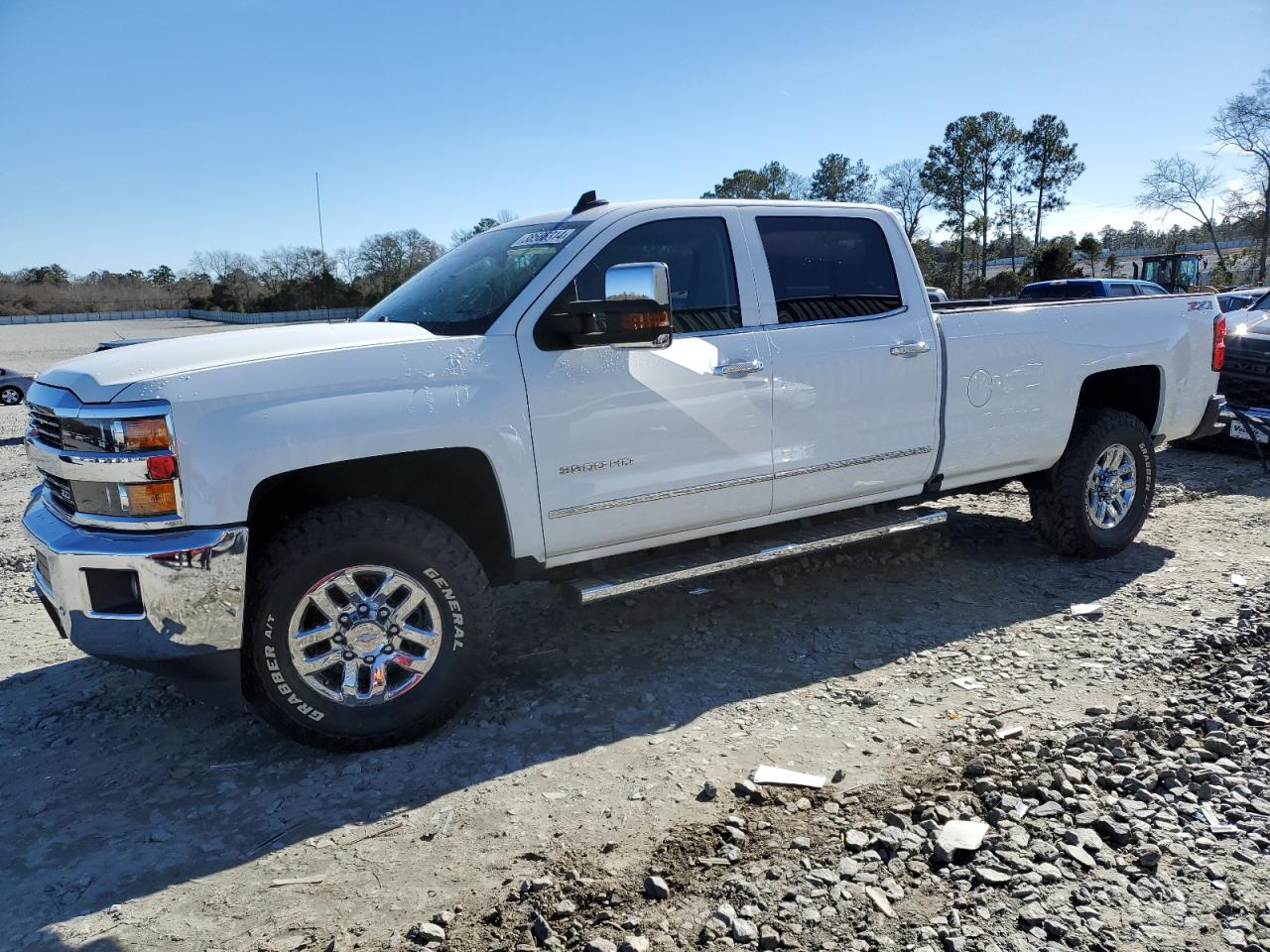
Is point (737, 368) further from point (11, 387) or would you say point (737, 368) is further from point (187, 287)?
point (187, 287)

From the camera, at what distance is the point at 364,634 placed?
3453 millimetres

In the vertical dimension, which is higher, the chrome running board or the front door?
the front door

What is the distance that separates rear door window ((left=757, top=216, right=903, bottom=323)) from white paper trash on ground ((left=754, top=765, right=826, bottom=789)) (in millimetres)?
2087

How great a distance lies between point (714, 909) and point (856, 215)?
11.8 feet

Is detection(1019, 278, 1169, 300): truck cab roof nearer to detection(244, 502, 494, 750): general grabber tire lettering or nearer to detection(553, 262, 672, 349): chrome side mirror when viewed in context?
detection(553, 262, 672, 349): chrome side mirror

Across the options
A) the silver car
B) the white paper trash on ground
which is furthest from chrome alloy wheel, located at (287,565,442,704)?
the silver car

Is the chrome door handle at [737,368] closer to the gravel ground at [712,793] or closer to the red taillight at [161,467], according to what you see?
the gravel ground at [712,793]

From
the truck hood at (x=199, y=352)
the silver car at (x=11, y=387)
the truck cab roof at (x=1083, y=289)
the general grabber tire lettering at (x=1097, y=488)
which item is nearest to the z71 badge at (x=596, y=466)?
the truck hood at (x=199, y=352)

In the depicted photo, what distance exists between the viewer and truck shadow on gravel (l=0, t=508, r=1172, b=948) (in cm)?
300

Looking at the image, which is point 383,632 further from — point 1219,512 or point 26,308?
point 26,308

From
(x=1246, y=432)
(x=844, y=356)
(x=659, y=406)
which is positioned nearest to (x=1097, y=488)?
(x=844, y=356)

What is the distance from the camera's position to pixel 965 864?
2.71 m

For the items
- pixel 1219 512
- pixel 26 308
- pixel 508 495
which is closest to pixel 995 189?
pixel 1219 512

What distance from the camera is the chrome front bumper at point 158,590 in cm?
311
